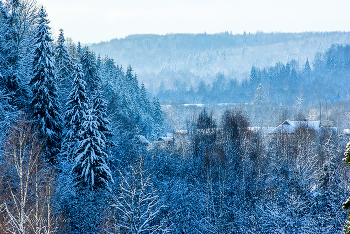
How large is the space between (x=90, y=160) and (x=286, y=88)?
421ft

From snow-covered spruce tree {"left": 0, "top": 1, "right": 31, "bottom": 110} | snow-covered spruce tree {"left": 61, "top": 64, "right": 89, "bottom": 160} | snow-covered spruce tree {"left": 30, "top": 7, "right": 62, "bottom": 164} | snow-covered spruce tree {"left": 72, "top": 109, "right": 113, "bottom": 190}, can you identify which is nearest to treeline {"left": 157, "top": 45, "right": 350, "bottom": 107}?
snow-covered spruce tree {"left": 0, "top": 1, "right": 31, "bottom": 110}

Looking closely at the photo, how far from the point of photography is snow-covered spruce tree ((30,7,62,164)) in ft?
83.1

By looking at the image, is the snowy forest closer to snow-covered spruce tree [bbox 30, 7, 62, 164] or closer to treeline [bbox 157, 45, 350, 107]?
snow-covered spruce tree [bbox 30, 7, 62, 164]

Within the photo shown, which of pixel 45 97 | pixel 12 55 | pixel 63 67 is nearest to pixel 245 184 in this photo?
pixel 45 97

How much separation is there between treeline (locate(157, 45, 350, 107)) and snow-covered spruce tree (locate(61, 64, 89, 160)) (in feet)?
315

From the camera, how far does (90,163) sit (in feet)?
74.4

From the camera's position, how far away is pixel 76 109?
25.7 metres

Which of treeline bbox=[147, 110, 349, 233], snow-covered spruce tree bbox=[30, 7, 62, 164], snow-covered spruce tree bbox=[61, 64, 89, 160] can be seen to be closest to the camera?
treeline bbox=[147, 110, 349, 233]

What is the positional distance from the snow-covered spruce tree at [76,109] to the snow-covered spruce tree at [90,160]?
206 centimetres

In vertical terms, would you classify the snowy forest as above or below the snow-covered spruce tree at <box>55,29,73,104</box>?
below

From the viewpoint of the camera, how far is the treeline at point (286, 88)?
424ft

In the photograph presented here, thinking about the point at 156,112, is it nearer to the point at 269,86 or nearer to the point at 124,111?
the point at 124,111

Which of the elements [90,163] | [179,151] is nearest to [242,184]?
[179,151]

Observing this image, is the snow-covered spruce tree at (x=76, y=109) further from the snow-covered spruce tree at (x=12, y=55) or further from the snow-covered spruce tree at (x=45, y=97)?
the snow-covered spruce tree at (x=12, y=55)
